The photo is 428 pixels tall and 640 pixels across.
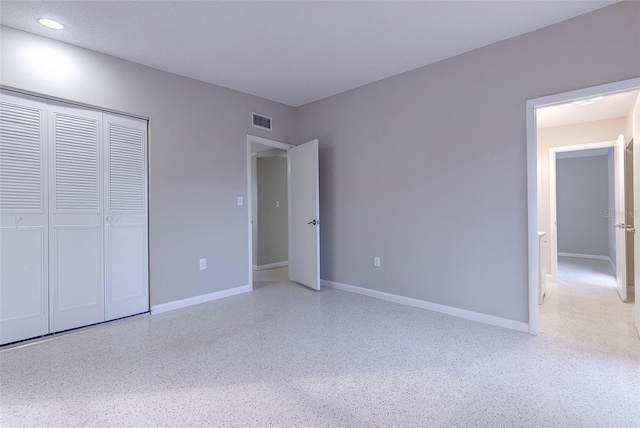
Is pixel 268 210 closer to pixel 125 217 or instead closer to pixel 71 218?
pixel 125 217

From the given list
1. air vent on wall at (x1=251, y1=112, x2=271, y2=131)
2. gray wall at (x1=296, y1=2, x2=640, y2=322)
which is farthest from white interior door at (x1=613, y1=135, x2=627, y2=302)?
air vent on wall at (x1=251, y1=112, x2=271, y2=131)

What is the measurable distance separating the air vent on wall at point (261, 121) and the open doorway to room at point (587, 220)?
3.12m

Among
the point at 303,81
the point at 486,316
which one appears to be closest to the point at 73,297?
the point at 303,81

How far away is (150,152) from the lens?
333 centimetres

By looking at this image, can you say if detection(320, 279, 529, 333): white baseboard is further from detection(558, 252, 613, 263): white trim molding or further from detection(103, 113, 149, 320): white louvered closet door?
detection(558, 252, 613, 263): white trim molding

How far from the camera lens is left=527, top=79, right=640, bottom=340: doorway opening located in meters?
2.70

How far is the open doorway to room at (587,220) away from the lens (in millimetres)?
2916

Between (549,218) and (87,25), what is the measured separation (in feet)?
19.1

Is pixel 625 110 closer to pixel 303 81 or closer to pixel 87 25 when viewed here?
pixel 303 81

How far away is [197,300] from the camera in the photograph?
3670 millimetres

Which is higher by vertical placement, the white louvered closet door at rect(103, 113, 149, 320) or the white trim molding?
the white louvered closet door at rect(103, 113, 149, 320)

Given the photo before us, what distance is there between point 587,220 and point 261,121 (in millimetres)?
7276

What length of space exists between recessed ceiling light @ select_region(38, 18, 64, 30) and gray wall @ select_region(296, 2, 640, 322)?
2.86 meters

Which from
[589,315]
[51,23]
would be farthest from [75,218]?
[589,315]
